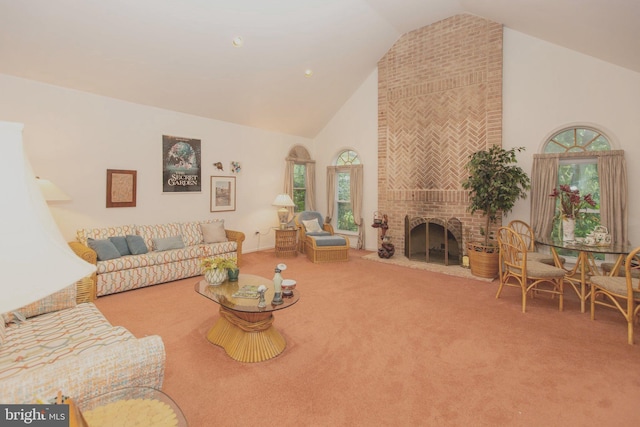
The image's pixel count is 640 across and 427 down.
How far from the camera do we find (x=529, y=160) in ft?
16.6

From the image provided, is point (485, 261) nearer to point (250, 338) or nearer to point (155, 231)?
point (250, 338)

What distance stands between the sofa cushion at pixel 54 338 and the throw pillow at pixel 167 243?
2.42 metres

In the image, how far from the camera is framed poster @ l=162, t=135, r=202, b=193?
18.1 feet

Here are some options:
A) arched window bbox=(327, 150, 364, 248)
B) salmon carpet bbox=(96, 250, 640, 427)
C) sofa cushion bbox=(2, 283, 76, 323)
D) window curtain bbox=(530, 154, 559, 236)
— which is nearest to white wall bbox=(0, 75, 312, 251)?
salmon carpet bbox=(96, 250, 640, 427)

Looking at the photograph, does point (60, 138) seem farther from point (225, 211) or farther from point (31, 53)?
point (225, 211)

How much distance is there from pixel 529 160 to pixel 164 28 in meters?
5.68

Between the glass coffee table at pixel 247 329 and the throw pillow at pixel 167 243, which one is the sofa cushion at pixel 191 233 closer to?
the throw pillow at pixel 167 243

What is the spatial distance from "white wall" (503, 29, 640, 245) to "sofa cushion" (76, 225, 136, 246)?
6.25m

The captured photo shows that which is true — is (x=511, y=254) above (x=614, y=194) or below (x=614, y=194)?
below

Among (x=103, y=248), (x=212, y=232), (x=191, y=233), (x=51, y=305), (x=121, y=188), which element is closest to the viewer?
(x=51, y=305)

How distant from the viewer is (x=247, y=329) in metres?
2.62

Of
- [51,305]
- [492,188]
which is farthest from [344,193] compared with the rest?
[51,305]

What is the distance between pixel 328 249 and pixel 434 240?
7.05 ft

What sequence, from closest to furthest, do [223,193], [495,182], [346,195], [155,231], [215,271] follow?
[215,271], [495,182], [155,231], [223,193], [346,195]
